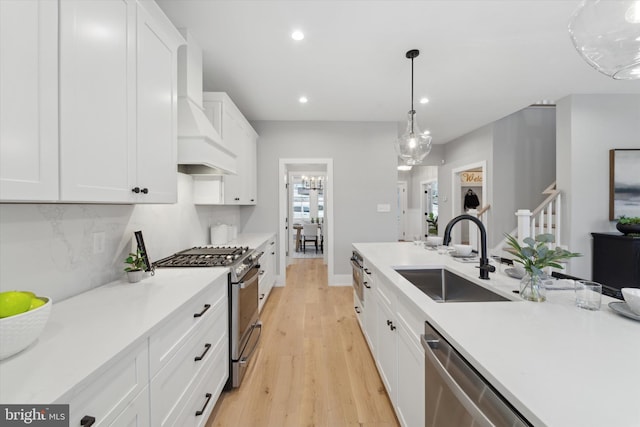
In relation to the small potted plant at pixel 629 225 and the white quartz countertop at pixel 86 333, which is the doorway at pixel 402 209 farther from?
the white quartz countertop at pixel 86 333

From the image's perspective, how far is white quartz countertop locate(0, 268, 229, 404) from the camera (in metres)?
0.67

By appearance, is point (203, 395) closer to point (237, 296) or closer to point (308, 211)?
point (237, 296)

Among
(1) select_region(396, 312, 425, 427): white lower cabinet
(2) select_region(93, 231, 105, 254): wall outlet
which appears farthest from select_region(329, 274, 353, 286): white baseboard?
(2) select_region(93, 231, 105, 254): wall outlet

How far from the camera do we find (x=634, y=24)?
99 centimetres

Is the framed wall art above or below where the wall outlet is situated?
above

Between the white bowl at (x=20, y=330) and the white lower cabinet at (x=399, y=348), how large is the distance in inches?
53.1

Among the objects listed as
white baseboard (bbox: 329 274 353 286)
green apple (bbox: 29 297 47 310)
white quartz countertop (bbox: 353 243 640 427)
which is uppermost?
green apple (bbox: 29 297 47 310)

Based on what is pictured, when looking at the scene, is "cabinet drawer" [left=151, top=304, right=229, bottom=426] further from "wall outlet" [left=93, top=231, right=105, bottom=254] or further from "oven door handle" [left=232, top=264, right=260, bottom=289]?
"wall outlet" [left=93, top=231, right=105, bottom=254]

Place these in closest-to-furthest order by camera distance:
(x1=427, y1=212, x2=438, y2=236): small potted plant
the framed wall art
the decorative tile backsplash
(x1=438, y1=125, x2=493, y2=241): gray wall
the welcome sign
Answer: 1. the decorative tile backsplash
2. the framed wall art
3. (x1=438, y1=125, x2=493, y2=241): gray wall
4. the welcome sign
5. (x1=427, y1=212, x2=438, y2=236): small potted plant

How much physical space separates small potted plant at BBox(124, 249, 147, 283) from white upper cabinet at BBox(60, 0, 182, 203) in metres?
0.38

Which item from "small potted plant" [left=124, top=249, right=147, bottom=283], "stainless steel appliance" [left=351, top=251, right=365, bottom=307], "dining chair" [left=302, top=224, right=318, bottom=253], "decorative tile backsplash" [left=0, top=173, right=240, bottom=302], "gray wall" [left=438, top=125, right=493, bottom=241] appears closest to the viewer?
"decorative tile backsplash" [left=0, top=173, right=240, bottom=302]

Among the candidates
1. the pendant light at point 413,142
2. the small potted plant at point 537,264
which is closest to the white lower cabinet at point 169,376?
the small potted plant at point 537,264

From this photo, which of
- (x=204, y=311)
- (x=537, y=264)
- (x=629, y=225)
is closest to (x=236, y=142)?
(x=204, y=311)

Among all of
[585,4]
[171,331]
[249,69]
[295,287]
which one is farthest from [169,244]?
[585,4]
